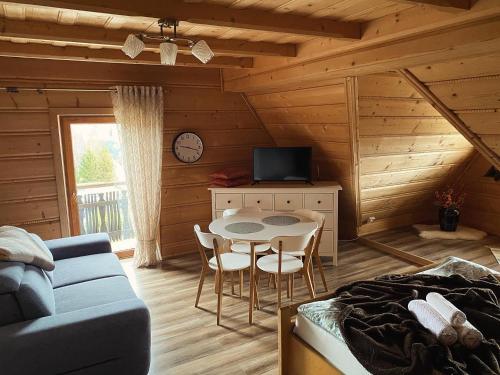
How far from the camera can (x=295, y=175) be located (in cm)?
434

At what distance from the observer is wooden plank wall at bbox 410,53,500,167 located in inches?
97.7

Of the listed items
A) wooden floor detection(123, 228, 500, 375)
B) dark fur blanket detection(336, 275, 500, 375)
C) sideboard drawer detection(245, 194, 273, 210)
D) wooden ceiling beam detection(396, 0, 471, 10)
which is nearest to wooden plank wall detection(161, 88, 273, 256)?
wooden floor detection(123, 228, 500, 375)

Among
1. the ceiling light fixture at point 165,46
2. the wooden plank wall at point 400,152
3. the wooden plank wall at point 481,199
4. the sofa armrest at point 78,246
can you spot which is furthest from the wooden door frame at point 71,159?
the wooden plank wall at point 481,199

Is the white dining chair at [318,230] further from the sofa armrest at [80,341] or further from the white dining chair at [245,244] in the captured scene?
the sofa armrest at [80,341]

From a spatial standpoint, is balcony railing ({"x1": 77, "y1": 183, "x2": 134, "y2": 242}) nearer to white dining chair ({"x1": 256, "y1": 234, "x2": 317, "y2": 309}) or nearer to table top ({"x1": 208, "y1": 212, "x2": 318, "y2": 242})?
table top ({"x1": 208, "y1": 212, "x2": 318, "y2": 242})

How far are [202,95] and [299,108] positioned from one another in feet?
3.82

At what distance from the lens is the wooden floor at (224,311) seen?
2504 mm

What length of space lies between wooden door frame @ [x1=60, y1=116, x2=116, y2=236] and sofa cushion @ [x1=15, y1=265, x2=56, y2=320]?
1788 millimetres

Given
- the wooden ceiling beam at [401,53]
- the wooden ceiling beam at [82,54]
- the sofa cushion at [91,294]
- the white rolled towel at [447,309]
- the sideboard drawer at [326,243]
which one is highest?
the wooden ceiling beam at [82,54]

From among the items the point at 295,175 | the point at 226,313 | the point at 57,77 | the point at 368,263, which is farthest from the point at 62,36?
the point at 368,263

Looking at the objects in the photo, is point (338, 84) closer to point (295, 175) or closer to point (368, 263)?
point (295, 175)

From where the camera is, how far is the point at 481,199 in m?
5.29

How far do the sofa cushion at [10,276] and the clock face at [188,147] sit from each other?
233cm

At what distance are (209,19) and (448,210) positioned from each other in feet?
14.4
